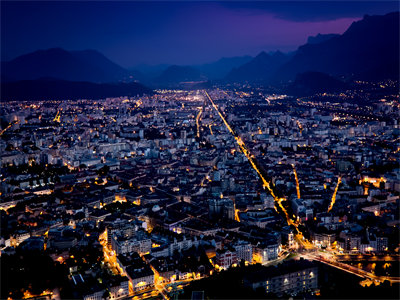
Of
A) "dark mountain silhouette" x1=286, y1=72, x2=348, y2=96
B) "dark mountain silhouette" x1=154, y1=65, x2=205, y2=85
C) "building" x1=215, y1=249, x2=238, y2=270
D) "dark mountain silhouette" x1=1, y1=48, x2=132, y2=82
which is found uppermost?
"dark mountain silhouette" x1=1, y1=48, x2=132, y2=82

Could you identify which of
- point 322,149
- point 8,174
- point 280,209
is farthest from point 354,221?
point 8,174

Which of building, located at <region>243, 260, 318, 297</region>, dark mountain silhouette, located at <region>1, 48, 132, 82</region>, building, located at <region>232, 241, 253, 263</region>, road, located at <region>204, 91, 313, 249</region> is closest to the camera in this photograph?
building, located at <region>243, 260, 318, 297</region>

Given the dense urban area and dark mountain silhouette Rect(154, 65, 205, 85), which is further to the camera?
dark mountain silhouette Rect(154, 65, 205, 85)

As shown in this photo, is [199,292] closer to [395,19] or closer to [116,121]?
[116,121]

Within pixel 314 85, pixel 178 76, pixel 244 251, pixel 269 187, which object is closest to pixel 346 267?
pixel 244 251

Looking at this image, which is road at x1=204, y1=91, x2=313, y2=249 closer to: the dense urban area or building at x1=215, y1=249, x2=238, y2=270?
the dense urban area

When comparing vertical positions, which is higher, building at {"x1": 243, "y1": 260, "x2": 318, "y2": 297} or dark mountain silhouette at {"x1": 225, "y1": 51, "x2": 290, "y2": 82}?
dark mountain silhouette at {"x1": 225, "y1": 51, "x2": 290, "y2": 82}

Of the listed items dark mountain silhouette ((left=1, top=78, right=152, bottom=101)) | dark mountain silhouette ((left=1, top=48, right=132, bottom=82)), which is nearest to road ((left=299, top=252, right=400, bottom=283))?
dark mountain silhouette ((left=1, top=78, right=152, bottom=101))
